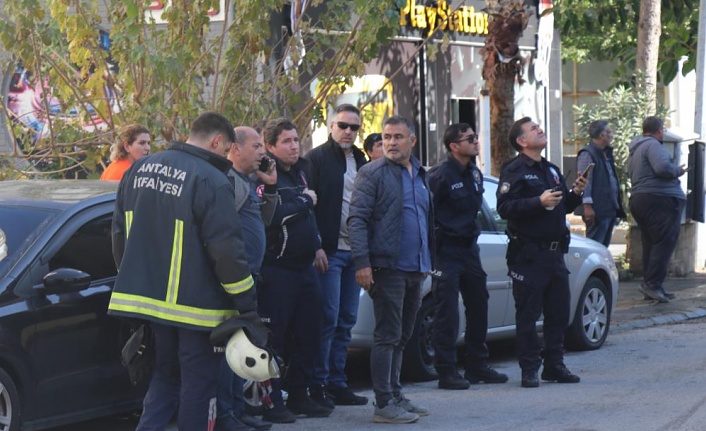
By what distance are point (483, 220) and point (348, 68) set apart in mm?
1898

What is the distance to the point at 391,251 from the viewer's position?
25.9ft

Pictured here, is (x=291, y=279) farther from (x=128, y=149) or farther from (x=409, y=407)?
(x=128, y=149)

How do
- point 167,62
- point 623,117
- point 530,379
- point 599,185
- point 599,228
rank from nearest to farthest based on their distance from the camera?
point 530,379
point 167,62
point 599,185
point 599,228
point 623,117

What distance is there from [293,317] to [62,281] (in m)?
1.59

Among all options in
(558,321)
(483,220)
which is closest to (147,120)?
(483,220)

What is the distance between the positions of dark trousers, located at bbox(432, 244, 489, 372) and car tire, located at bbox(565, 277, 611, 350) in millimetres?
1775

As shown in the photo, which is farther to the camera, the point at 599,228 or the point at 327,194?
the point at 599,228

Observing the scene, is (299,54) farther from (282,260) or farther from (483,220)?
(282,260)

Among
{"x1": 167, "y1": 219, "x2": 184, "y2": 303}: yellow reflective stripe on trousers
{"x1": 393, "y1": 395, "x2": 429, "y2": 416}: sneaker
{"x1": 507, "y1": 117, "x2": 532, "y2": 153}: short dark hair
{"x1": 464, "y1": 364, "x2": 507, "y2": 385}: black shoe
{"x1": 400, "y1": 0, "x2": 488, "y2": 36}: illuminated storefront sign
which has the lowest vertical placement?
{"x1": 464, "y1": 364, "x2": 507, "y2": 385}: black shoe

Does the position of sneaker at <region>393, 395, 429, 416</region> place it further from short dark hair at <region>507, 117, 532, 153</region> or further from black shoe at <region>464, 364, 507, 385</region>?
short dark hair at <region>507, 117, 532, 153</region>

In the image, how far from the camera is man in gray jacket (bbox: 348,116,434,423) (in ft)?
26.0

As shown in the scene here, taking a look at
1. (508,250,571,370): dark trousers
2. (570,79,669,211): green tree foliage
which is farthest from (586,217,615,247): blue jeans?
(508,250,571,370): dark trousers

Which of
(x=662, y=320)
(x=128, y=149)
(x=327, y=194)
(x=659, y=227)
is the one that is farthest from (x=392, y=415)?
(x=659, y=227)

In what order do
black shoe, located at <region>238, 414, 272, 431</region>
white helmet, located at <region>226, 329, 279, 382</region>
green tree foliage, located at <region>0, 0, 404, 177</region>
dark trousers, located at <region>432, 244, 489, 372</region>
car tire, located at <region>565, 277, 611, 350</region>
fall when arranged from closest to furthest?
white helmet, located at <region>226, 329, 279, 382</region> → black shoe, located at <region>238, 414, 272, 431</region> → dark trousers, located at <region>432, 244, 489, 372</region> → green tree foliage, located at <region>0, 0, 404, 177</region> → car tire, located at <region>565, 277, 611, 350</region>
